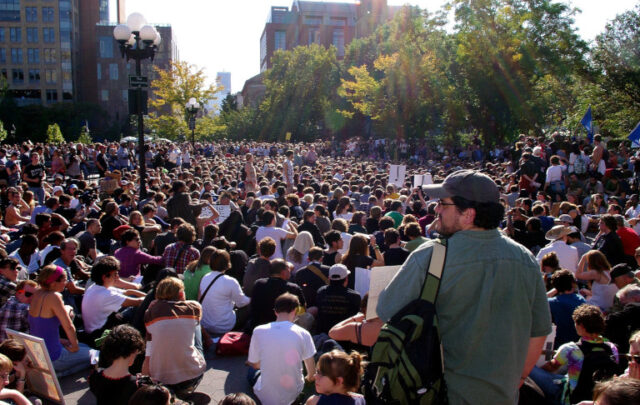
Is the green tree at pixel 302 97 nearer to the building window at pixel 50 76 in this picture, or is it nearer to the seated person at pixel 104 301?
the building window at pixel 50 76

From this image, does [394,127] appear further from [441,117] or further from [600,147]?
[600,147]

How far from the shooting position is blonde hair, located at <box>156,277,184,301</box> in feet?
17.4

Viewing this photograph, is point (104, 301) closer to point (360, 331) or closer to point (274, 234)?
point (274, 234)

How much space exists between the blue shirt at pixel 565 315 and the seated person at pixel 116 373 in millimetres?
4156

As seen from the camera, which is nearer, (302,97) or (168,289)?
(168,289)

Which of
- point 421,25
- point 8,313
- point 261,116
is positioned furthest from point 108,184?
point 261,116

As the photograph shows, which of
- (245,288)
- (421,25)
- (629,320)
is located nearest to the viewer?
(629,320)

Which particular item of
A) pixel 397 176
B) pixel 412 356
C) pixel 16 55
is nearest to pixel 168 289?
pixel 412 356

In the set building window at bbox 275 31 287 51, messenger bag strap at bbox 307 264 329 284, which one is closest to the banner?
messenger bag strap at bbox 307 264 329 284

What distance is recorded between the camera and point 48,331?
19.0 ft

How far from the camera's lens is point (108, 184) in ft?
47.6

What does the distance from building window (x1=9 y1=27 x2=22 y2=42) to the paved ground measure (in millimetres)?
98210

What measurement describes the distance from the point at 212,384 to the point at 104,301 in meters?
1.58

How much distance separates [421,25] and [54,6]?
65868 millimetres
